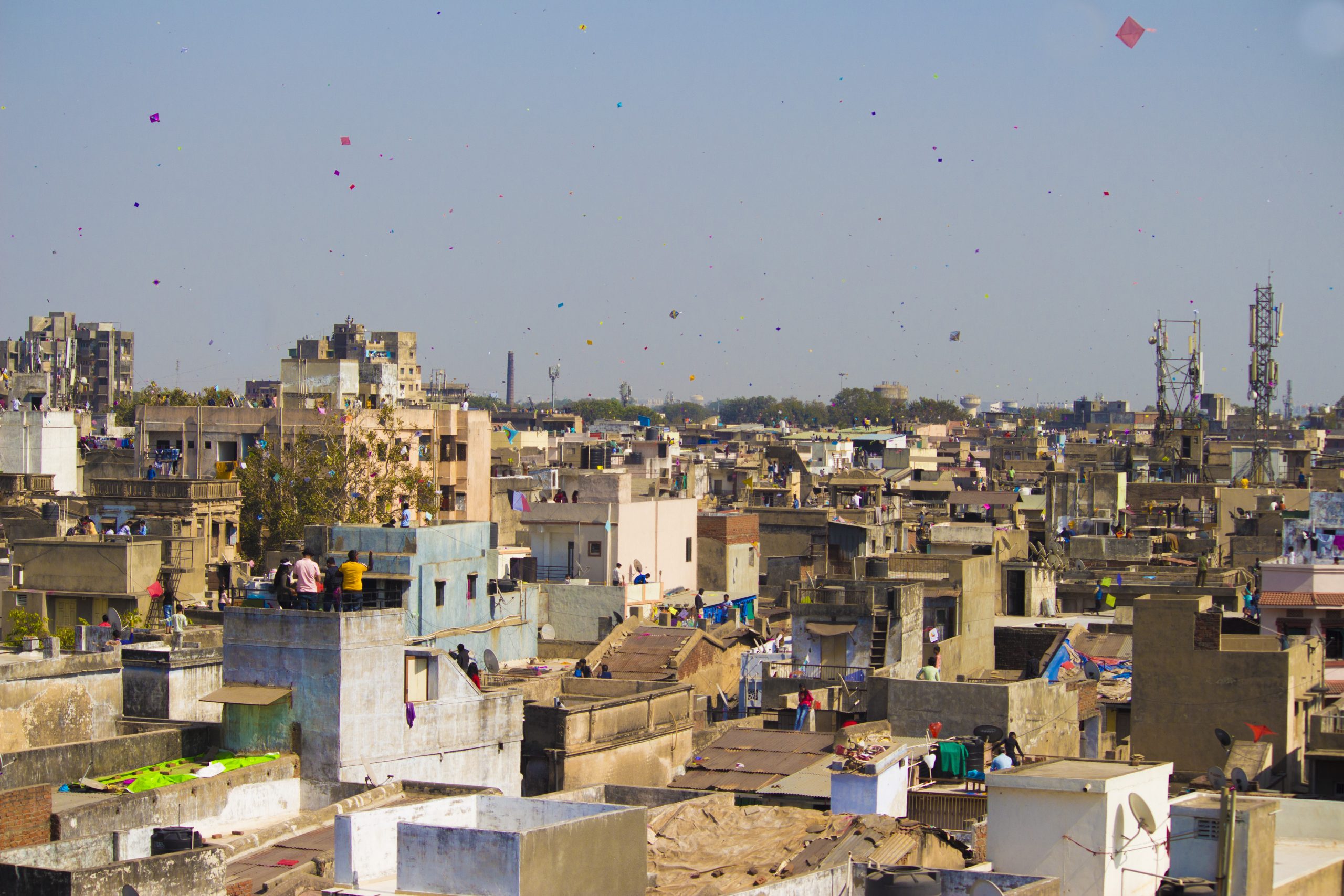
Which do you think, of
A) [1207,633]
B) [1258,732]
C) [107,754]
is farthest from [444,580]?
[1258,732]

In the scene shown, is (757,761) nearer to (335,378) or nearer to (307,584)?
(307,584)

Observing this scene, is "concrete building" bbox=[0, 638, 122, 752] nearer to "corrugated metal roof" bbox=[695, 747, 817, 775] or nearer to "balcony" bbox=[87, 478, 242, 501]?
"corrugated metal roof" bbox=[695, 747, 817, 775]

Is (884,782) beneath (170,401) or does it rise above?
beneath

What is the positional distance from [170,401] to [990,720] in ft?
171

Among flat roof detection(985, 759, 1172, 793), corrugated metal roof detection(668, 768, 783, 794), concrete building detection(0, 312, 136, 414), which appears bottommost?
corrugated metal roof detection(668, 768, 783, 794)

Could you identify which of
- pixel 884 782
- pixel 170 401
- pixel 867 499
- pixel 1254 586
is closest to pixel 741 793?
pixel 884 782

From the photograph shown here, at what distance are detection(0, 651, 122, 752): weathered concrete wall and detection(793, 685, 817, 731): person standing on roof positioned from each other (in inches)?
378

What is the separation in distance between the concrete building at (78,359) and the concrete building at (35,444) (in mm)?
38731

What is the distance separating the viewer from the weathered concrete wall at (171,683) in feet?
67.2

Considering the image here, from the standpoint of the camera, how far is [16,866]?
1227 centimetres

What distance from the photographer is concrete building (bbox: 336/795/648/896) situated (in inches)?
477

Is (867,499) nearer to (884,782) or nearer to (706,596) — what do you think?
(706,596)

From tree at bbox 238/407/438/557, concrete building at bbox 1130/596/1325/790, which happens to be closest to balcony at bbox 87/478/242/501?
tree at bbox 238/407/438/557

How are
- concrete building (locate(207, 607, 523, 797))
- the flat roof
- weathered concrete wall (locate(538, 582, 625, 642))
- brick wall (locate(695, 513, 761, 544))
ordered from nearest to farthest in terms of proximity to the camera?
1. the flat roof
2. concrete building (locate(207, 607, 523, 797))
3. weathered concrete wall (locate(538, 582, 625, 642))
4. brick wall (locate(695, 513, 761, 544))
